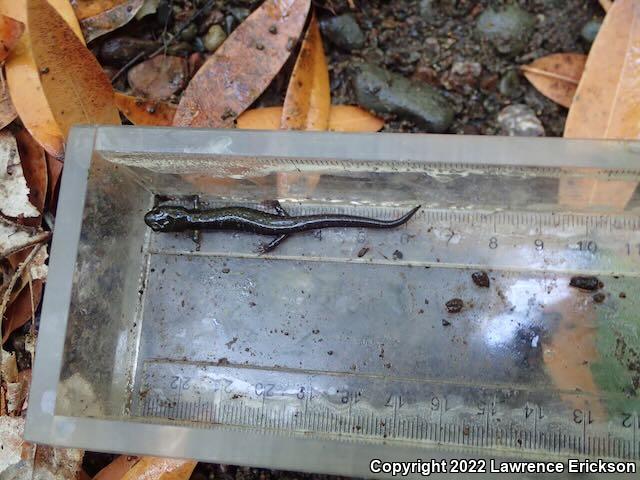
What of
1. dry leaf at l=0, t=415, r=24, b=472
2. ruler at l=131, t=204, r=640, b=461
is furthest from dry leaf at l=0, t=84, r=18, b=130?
dry leaf at l=0, t=415, r=24, b=472

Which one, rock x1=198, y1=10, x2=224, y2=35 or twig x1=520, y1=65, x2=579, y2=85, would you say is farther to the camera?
rock x1=198, y1=10, x2=224, y2=35

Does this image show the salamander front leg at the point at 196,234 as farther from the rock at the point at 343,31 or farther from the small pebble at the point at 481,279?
the small pebble at the point at 481,279

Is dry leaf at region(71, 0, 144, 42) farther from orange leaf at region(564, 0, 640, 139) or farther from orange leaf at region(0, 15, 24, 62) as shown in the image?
orange leaf at region(564, 0, 640, 139)

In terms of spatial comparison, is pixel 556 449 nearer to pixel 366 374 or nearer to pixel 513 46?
pixel 366 374

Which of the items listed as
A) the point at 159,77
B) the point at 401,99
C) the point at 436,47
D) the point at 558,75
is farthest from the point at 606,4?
the point at 159,77

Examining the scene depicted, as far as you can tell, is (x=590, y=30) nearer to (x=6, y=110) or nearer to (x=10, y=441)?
(x=6, y=110)

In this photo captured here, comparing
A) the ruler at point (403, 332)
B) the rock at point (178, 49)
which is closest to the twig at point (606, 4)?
the ruler at point (403, 332)
